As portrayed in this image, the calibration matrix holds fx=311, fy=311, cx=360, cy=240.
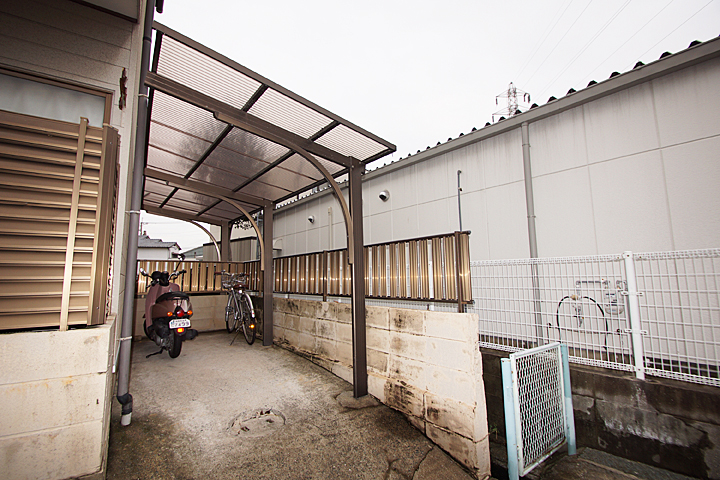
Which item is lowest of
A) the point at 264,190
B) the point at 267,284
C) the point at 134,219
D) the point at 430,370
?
the point at 430,370

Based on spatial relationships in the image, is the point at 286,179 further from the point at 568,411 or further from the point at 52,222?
the point at 568,411

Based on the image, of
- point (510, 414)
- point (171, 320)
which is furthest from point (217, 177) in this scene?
point (510, 414)

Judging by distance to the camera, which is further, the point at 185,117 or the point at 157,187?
the point at 157,187

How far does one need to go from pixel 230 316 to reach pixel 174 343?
7.75 ft

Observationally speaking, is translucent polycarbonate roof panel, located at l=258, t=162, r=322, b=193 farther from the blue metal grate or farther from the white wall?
the blue metal grate

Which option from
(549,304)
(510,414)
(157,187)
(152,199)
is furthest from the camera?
(152,199)

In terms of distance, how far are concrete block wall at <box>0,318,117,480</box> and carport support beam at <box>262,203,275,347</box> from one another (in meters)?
4.16

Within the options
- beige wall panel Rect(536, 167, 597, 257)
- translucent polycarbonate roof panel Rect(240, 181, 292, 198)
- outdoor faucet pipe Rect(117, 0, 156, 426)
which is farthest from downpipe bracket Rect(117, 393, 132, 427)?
beige wall panel Rect(536, 167, 597, 257)

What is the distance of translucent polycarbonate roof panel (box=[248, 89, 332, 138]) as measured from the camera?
3.37 m

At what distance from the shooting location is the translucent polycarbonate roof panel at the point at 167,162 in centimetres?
478

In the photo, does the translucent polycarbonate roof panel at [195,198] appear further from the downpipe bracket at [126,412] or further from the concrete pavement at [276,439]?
the downpipe bracket at [126,412]

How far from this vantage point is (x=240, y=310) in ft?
20.4

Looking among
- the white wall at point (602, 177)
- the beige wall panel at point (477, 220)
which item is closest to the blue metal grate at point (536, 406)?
the white wall at point (602, 177)

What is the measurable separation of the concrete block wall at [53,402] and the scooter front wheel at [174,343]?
3075 millimetres
